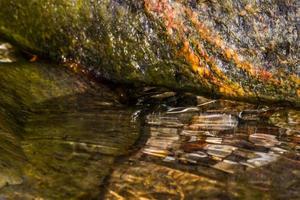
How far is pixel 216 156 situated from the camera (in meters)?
3.81

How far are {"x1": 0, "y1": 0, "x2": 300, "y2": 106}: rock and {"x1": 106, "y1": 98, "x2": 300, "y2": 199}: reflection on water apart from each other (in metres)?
0.24

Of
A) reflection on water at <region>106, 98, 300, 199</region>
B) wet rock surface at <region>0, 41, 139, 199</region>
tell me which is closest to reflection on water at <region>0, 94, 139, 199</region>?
wet rock surface at <region>0, 41, 139, 199</region>

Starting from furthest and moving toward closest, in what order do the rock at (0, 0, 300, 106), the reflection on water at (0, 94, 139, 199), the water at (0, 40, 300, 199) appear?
the rock at (0, 0, 300, 106) < the water at (0, 40, 300, 199) < the reflection on water at (0, 94, 139, 199)

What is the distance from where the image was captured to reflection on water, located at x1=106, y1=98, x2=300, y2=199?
11.0 ft

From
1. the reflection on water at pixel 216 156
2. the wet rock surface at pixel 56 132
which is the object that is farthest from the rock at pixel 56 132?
the reflection on water at pixel 216 156

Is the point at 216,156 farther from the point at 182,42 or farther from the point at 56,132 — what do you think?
the point at 56,132

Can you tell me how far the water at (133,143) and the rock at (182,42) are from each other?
0.56 feet

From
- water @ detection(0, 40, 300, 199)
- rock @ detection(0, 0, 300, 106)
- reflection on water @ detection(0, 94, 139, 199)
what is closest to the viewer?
reflection on water @ detection(0, 94, 139, 199)

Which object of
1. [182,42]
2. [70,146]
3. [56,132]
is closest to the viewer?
[70,146]

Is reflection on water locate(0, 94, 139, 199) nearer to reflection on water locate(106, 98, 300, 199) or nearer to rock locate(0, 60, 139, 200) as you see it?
rock locate(0, 60, 139, 200)

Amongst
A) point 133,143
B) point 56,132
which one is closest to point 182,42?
point 133,143

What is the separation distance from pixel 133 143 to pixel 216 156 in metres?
0.63

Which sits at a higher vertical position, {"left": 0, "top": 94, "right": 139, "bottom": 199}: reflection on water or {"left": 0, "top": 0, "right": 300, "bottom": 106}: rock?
{"left": 0, "top": 0, "right": 300, "bottom": 106}: rock

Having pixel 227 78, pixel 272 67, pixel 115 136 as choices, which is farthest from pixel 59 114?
pixel 272 67
